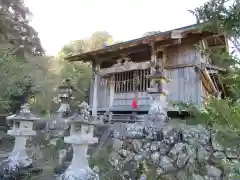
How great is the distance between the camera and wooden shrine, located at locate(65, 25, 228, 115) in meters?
9.76

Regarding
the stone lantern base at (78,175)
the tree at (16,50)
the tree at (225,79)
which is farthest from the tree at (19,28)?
the tree at (225,79)

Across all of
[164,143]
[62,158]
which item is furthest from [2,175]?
[164,143]

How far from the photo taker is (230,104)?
86.2 inches

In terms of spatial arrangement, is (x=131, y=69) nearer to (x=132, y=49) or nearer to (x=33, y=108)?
(x=132, y=49)

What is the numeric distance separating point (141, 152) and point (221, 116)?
16.2 ft

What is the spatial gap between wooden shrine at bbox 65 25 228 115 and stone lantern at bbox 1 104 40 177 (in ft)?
18.6

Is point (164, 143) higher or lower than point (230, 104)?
lower

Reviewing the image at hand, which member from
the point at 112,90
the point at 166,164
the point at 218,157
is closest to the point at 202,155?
the point at 218,157

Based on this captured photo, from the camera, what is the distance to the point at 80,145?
5.00 metres

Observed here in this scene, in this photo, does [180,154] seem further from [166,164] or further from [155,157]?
[155,157]

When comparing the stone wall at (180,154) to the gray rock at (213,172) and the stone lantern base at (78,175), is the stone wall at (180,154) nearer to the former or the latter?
the gray rock at (213,172)

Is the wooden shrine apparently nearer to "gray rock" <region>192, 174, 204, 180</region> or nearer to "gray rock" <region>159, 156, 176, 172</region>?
"gray rock" <region>159, 156, 176, 172</region>

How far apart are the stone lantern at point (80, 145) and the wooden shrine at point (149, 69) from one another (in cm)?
501

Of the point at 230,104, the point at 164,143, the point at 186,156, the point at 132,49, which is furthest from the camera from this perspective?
Result: the point at 132,49
